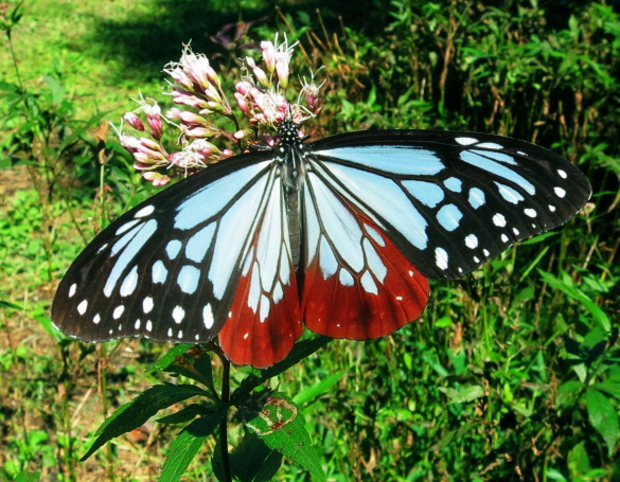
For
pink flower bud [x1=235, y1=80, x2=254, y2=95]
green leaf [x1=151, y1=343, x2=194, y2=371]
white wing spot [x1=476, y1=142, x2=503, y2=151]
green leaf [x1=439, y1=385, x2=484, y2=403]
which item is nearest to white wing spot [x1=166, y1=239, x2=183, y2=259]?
green leaf [x1=151, y1=343, x2=194, y2=371]

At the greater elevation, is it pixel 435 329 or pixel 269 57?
pixel 269 57

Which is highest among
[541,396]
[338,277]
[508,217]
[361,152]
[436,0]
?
[436,0]

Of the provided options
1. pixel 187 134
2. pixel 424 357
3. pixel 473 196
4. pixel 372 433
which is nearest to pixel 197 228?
pixel 187 134

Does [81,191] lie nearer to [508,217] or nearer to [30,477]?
[30,477]

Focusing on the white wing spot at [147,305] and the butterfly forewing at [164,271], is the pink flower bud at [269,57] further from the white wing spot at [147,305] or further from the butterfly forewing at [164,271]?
the white wing spot at [147,305]

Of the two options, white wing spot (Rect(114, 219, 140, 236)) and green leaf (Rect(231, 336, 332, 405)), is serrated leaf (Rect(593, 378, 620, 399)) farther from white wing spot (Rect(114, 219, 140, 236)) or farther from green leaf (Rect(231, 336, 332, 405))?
white wing spot (Rect(114, 219, 140, 236))

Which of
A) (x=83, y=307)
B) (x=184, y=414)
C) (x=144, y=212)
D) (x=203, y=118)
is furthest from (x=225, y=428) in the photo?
(x=203, y=118)

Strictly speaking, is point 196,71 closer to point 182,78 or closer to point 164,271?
point 182,78
